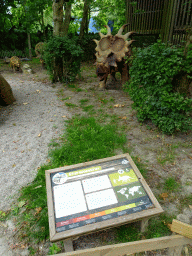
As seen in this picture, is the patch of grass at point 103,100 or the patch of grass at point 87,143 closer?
the patch of grass at point 87,143

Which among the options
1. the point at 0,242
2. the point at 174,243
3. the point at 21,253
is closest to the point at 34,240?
the point at 21,253

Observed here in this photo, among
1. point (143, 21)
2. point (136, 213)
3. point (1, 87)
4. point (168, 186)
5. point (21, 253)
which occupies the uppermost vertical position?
point (143, 21)

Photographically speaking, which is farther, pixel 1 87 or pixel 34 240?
pixel 1 87

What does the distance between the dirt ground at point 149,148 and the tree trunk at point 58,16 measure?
2.58m

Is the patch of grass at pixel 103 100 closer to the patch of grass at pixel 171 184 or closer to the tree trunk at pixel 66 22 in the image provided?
the tree trunk at pixel 66 22

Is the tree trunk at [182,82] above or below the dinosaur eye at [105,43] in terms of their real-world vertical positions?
below

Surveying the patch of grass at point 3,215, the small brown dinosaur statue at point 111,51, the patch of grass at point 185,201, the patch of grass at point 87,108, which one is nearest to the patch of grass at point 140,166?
the patch of grass at point 185,201

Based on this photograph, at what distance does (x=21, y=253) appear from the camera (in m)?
2.39

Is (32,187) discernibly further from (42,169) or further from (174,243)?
(174,243)

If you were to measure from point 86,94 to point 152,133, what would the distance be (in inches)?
136

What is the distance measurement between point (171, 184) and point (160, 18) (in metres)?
8.35

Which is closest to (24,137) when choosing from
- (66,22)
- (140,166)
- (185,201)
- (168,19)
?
(140,166)

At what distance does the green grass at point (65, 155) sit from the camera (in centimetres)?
269

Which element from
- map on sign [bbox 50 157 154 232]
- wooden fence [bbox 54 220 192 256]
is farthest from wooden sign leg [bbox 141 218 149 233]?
wooden fence [bbox 54 220 192 256]
